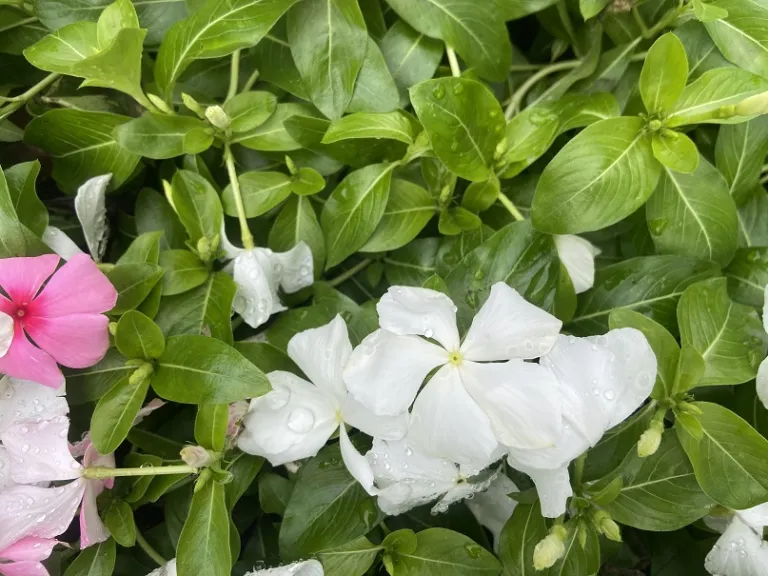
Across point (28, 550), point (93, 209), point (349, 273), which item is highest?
point (93, 209)

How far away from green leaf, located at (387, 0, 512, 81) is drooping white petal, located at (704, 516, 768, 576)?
0.58 m

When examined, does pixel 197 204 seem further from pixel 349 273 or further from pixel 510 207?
pixel 510 207

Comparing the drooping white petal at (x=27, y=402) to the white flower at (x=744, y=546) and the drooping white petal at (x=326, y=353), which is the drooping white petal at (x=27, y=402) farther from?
the white flower at (x=744, y=546)

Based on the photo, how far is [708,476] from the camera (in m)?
0.63

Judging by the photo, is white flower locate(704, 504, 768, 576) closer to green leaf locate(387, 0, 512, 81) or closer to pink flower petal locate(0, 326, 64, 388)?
green leaf locate(387, 0, 512, 81)

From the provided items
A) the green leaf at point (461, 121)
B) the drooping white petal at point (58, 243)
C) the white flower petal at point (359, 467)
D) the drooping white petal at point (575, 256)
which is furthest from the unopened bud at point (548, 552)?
the drooping white petal at point (58, 243)

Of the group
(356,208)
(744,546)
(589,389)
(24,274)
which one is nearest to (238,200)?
(356,208)

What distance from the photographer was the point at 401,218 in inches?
29.5

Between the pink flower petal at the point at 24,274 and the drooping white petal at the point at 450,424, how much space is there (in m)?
0.38

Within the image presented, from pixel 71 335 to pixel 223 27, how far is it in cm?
37

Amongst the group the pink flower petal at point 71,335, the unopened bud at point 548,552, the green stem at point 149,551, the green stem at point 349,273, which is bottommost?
the green stem at point 149,551

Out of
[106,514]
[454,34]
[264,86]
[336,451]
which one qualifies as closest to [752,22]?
[454,34]

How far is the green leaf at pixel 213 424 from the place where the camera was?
63 centimetres

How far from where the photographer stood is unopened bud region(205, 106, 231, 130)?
68 cm
